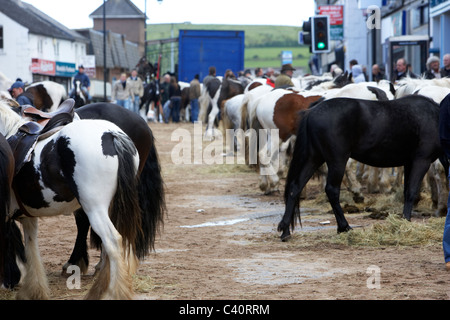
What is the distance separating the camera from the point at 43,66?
65.4 m

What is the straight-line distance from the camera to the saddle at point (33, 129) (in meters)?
6.41

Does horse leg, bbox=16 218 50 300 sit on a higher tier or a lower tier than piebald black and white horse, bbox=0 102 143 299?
lower

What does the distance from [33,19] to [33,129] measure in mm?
65765

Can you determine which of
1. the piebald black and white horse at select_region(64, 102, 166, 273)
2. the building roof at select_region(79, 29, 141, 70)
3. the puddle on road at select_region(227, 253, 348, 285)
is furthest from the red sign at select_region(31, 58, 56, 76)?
the puddle on road at select_region(227, 253, 348, 285)

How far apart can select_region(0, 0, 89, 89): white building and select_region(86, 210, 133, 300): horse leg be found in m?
56.5

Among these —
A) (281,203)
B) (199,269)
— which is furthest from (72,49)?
(199,269)

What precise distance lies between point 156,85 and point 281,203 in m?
26.3

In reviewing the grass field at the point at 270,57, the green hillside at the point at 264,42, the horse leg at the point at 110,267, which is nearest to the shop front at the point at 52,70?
the green hillside at the point at 264,42

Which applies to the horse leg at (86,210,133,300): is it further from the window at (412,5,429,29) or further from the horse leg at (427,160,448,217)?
the window at (412,5,429,29)

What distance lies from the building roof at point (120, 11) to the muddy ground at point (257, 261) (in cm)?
10749

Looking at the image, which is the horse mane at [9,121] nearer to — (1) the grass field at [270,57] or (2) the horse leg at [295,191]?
(2) the horse leg at [295,191]

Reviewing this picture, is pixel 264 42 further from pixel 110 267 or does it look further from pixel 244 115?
pixel 110 267

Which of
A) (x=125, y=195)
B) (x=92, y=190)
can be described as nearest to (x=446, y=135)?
(x=125, y=195)

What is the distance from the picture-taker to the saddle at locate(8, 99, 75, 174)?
641 cm
